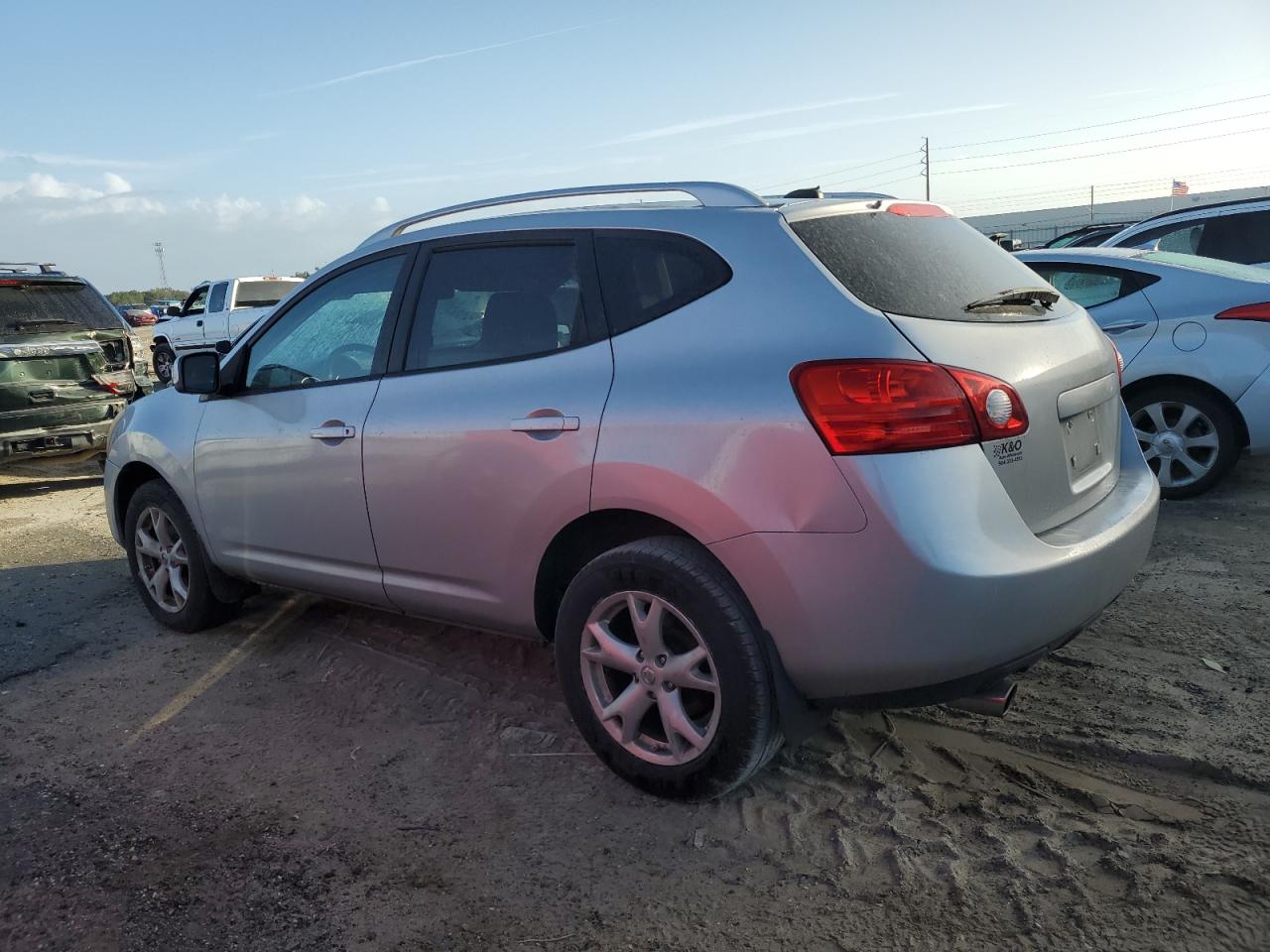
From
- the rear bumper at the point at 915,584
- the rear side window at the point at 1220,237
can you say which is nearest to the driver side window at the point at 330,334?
the rear bumper at the point at 915,584

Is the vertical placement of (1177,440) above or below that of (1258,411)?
below

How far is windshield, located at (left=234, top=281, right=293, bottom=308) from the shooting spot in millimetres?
20781

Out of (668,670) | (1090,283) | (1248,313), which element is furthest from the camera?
(1090,283)

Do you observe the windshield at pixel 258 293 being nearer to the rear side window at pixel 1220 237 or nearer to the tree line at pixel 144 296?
the rear side window at pixel 1220 237

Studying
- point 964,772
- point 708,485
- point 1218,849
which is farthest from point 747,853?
point 1218,849

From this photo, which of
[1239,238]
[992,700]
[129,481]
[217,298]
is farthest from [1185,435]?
[217,298]

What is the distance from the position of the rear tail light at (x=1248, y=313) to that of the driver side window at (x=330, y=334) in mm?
4719

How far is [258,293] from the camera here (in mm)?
21094

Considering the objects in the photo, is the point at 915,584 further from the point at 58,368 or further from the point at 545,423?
the point at 58,368

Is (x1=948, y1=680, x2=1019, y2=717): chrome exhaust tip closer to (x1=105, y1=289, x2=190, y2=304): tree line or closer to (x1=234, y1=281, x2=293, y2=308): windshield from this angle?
(x1=234, y1=281, x2=293, y2=308): windshield

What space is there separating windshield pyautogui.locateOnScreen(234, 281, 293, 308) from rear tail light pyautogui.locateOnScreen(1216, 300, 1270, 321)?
1816 centimetres

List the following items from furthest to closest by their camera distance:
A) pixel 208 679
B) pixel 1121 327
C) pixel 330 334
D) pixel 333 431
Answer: pixel 1121 327 → pixel 208 679 → pixel 330 334 → pixel 333 431

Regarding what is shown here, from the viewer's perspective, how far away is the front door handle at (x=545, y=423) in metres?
3.10

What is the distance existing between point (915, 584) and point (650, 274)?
4.06ft
